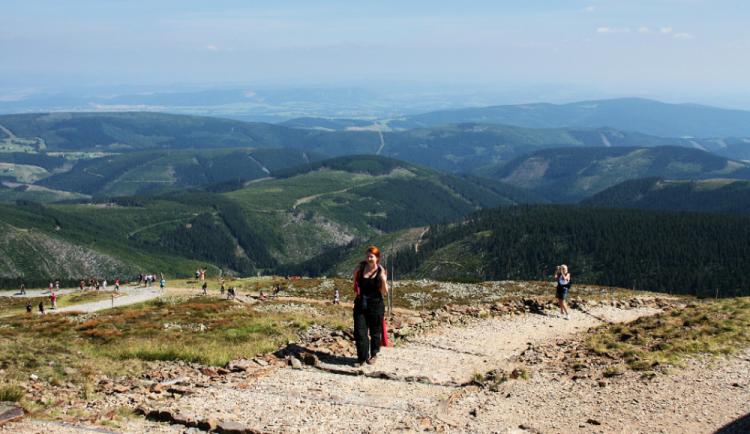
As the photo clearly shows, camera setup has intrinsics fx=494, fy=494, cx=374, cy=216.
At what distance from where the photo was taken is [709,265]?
371 feet

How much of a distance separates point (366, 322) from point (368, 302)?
70cm

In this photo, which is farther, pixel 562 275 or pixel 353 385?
pixel 562 275

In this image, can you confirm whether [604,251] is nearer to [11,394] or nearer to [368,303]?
[368,303]

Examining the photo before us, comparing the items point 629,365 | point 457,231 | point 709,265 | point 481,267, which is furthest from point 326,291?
point 457,231

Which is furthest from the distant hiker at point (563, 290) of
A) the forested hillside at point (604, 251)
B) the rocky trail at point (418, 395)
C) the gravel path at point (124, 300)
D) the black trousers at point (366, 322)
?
the forested hillside at point (604, 251)

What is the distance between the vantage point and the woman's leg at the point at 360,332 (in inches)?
579

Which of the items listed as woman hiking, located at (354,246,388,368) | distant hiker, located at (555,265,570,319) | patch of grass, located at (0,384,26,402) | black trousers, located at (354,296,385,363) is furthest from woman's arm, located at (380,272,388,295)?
distant hiker, located at (555,265,570,319)

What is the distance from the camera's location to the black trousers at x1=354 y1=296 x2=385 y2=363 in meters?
14.8

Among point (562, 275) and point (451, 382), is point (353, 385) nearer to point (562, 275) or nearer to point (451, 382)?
point (451, 382)

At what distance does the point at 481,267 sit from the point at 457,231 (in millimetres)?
36659

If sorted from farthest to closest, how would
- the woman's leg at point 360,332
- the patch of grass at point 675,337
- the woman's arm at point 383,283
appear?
the patch of grass at point 675,337 → the woman's leg at point 360,332 → the woman's arm at point 383,283

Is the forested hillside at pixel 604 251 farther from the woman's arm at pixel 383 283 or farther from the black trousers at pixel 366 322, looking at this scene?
the woman's arm at pixel 383 283

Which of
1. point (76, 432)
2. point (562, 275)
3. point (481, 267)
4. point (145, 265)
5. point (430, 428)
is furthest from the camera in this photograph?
point (145, 265)

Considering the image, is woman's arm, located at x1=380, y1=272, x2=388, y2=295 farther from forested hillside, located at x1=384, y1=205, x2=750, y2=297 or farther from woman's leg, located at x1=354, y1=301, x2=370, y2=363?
forested hillside, located at x1=384, y1=205, x2=750, y2=297
